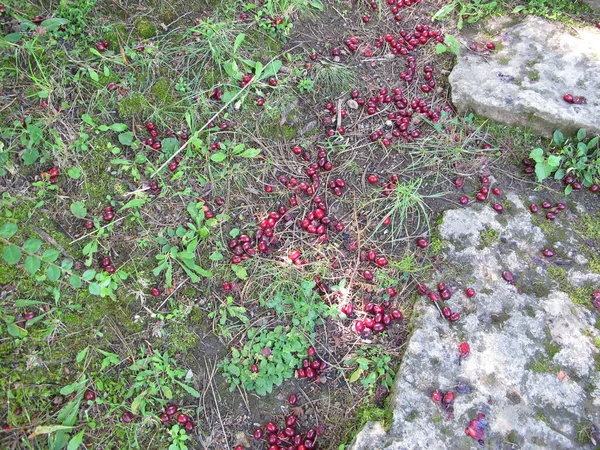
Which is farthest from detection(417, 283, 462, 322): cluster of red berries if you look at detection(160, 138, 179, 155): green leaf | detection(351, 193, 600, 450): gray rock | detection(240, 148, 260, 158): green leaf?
detection(160, 138, 179, 155): green leaf

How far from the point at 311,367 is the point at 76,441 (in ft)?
5.68

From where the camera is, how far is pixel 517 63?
5.01 meters

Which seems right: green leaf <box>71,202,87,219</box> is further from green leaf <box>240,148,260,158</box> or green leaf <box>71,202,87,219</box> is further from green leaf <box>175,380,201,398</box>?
green leaf <box>175,380,201,398</box>

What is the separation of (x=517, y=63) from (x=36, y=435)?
18.5 feet

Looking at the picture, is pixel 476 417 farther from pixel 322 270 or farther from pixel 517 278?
pixel 322 270

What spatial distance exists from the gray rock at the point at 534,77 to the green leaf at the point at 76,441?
450 centimetres

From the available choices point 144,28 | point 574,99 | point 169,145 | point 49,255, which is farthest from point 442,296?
point 144,28

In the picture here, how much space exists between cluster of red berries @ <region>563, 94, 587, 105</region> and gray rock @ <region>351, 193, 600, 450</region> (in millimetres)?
1623

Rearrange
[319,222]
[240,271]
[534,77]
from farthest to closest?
[534,77] → [319,222] → [240,271]

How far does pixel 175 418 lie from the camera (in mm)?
3396

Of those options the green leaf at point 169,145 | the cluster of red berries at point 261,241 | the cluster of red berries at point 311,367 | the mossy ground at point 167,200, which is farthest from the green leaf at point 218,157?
the cluster of red berries at point 311,367

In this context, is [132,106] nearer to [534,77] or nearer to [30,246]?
[30,246]

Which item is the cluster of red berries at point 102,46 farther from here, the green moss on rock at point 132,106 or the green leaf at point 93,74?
the green moss on rock at point 132,106

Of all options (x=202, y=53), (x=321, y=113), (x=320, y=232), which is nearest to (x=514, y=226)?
(x=320, y=232)
